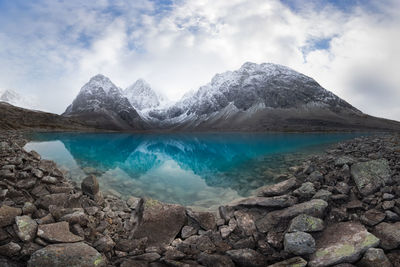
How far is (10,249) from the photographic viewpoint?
571 cm

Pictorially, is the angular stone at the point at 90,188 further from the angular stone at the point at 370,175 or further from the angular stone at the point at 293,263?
the angular stone at the point at 370,175

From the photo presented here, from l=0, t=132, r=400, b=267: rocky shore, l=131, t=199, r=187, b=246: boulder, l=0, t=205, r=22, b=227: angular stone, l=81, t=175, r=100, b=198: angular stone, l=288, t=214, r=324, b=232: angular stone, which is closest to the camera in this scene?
l=0, t=132, r=400, b=267: rocky shore

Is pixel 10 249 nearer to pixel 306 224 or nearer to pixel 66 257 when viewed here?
pixel 66 257

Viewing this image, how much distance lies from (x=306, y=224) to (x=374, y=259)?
195 centimetres

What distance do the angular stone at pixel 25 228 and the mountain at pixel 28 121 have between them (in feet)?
435

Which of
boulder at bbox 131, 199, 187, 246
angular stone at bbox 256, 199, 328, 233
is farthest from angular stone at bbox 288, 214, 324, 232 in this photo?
boulder at bbox 131, 199, 187, 246

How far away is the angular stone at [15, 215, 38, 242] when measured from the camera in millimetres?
6120

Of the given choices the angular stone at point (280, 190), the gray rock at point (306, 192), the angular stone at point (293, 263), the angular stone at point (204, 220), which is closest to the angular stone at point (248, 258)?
the angular stone at point (293, 263)

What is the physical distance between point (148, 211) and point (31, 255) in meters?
3.88

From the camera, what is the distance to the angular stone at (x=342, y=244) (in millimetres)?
5820

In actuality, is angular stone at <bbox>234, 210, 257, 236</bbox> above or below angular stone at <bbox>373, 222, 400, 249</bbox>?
below

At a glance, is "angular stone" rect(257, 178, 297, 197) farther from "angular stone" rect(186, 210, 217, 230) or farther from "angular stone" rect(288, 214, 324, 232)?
"angular stone" rect(186, 210, 217, 230)

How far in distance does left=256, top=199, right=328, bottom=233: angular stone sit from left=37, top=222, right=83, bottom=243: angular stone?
674 cm

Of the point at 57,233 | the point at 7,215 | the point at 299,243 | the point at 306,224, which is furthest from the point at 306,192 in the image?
the point at 7,215
